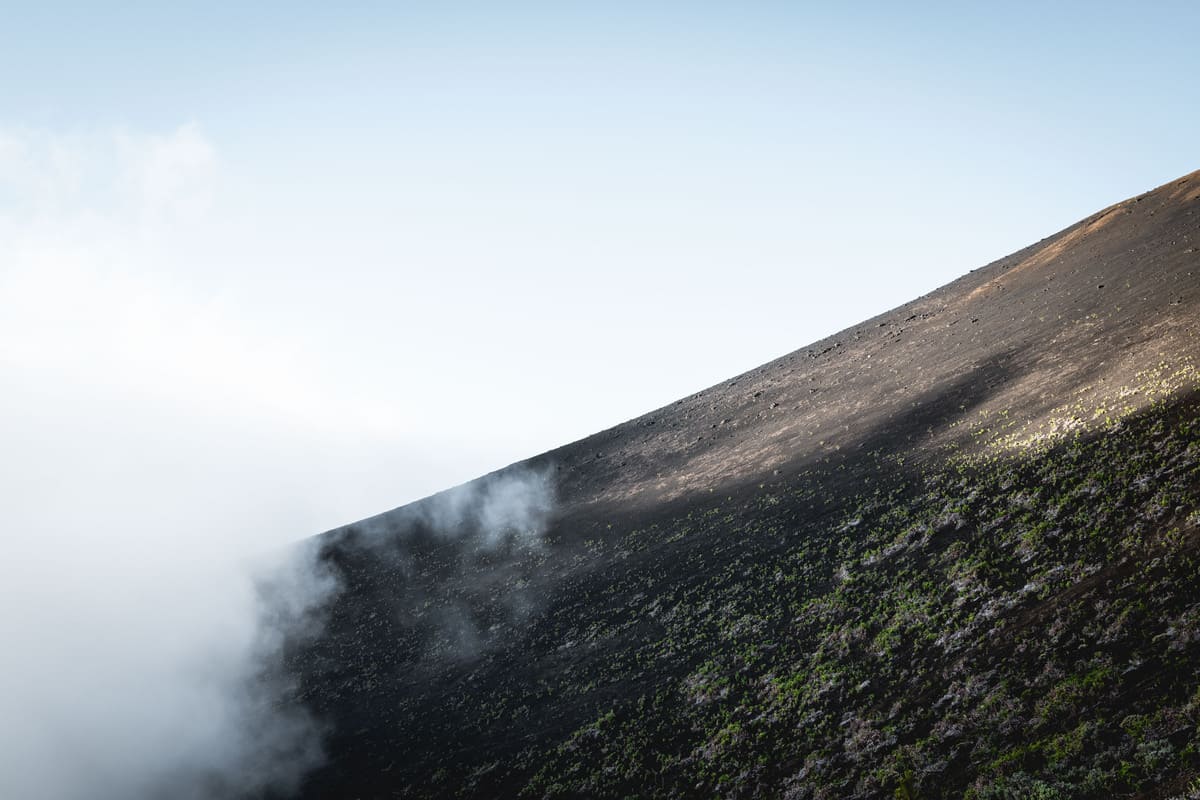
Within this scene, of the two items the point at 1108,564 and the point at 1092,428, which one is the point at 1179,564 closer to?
the point at 1108,564

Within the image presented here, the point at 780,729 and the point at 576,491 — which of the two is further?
the point at 576,491

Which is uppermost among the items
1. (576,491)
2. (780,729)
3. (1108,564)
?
(576,491)

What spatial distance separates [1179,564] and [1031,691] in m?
5.72

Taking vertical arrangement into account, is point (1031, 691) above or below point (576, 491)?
below

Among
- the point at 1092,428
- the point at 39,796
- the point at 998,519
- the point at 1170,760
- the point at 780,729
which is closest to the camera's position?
the point at 1170,760

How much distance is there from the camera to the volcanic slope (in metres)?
17.4

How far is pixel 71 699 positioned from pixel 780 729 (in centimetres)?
4476

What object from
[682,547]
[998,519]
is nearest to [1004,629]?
[998,519]

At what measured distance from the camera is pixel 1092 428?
27.2 metres

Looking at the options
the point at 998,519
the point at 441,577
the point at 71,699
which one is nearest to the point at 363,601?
the point at 441,577

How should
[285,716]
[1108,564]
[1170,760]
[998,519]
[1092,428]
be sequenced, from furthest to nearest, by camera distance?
[285,716] → [1092,428] → [998,519] → [1108,564] → [1170,760]

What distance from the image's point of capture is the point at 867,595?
2578 cm

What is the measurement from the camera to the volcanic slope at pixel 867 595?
57.0 ft

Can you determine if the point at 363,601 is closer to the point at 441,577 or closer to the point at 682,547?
the point at 441,577
